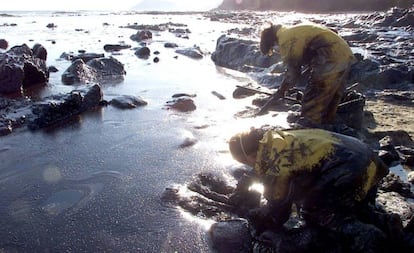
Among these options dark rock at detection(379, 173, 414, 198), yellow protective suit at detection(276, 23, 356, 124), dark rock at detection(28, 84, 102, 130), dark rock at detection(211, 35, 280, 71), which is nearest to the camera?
dark rock at detection(379, 173, 414, 198)

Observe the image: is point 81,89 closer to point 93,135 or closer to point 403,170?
point 93,135

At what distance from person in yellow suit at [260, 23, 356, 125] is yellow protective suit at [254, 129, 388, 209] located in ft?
6.38

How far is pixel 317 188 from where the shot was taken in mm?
3281

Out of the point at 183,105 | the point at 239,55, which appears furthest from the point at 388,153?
the point at 239,55

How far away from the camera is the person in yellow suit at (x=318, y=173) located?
313cm

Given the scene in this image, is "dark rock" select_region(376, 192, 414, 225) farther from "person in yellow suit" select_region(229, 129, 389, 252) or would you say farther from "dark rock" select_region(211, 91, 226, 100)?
"dark rock" select_region(211, 91, 226, 100)

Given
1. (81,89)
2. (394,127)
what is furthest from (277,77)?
(81,89)

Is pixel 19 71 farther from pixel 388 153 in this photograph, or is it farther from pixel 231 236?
pixel 388 153

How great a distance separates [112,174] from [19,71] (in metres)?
6.03

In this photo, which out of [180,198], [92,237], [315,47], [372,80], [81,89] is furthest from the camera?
[372,80]

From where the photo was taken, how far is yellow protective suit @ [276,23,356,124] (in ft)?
16.1

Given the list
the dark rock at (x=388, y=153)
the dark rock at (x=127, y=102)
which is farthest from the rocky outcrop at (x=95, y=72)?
the dark rock at (x=388, y=153)

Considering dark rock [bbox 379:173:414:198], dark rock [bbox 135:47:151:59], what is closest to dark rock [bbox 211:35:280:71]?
dark rock [bbox 135:47:151:59]

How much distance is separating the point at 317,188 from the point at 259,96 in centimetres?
547
